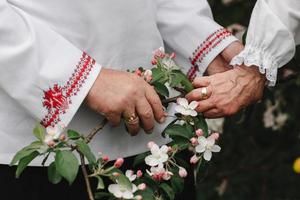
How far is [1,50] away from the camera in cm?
185

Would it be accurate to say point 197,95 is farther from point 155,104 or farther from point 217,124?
point 217,124

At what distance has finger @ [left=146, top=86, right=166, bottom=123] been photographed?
6.36 ft

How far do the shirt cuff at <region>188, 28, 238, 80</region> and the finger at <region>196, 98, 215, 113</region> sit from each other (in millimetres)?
211

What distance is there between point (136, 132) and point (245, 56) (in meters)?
0.33

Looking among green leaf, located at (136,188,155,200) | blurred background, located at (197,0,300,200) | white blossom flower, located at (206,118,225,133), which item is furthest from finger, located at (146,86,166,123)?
blurred background, located at (197,0,300,200)

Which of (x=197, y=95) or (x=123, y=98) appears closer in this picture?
(x=123, y=98)

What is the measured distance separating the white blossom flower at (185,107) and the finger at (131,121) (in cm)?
10

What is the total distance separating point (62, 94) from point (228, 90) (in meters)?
0.44

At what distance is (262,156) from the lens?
3799mm

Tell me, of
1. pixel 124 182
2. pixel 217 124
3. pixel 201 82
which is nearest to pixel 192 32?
pixel 201 82

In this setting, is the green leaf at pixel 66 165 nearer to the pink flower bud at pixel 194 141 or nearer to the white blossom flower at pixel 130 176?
the white blossom flower at pixel 130 176

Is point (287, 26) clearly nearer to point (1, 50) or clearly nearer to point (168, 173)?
point (168, 173)

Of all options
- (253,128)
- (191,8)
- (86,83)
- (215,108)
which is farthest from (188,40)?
(253,128)

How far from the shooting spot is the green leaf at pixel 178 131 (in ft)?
6.31
